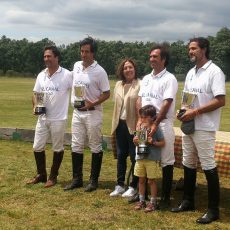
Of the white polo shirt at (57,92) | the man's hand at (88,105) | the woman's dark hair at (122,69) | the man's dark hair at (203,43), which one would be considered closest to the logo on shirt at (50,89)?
the white polo shirt at (57,92)

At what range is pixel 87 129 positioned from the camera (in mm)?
6332

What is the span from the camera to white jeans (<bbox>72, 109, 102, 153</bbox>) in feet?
20.6

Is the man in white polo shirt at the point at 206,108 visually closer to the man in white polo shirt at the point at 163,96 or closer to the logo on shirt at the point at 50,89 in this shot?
the man in white polo shirt at the point at 163,96

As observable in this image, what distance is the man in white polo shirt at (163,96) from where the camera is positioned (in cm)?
Result: 531

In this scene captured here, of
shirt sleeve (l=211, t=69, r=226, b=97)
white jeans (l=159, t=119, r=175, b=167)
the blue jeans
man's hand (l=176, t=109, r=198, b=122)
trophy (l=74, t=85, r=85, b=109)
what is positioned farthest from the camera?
trophy (l=74, t=85, r=85, b=109)

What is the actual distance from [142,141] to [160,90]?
0.66m

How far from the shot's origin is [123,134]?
19.7 ft

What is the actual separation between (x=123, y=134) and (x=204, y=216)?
1598mm

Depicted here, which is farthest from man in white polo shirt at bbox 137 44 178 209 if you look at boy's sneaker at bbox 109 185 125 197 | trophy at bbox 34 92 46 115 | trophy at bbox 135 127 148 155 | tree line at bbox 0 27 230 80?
tree line at bbox 0 27 230 80

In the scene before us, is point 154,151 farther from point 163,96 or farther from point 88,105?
point 88,105

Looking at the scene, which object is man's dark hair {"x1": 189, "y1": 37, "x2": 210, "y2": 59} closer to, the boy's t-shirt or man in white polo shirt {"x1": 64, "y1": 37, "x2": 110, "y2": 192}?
the boy's t-shirt

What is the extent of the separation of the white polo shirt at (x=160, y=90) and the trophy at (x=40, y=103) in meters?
1.69

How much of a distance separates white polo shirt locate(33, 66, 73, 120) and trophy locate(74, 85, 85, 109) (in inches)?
12.3

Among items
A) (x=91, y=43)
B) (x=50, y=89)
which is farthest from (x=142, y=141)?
(x=50, y=89)
